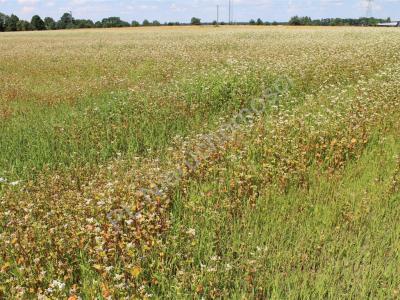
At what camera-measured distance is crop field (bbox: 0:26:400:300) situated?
2861mm

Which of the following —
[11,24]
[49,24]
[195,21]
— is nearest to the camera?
[11,24]

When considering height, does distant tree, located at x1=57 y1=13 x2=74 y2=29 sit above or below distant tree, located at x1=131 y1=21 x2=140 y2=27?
above

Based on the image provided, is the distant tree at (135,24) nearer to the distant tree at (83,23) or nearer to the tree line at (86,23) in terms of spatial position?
the tree line at (86,23)

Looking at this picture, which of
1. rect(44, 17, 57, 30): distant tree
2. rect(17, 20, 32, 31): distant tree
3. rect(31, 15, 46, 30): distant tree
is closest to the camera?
rect(17, 20, 32, 31): distant tree

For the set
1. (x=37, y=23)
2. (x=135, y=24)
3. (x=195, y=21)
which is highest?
(x=195, y=21)

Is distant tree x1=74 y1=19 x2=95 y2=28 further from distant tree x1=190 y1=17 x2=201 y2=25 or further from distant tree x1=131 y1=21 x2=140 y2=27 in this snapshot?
distant tree x1=190 y1=17 x2=201 y2=25

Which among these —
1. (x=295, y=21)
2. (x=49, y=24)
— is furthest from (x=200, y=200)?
(x=49, y=24)

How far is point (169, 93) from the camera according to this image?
8609 mm

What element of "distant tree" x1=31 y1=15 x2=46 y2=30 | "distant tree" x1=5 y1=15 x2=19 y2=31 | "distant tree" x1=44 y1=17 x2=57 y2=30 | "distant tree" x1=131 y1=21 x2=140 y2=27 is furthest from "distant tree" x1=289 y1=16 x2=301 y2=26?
"distant tree" x1=5 y1=15 x2=19 y2=31

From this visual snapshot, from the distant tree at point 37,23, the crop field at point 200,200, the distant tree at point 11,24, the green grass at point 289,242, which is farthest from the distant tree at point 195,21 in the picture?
the green grass at point 289,242

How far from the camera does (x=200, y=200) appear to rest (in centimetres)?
407

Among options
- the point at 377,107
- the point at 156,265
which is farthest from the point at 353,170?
the point at 156,265

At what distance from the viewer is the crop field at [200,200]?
2.86 m

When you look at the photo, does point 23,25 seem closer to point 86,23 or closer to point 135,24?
point 86,23
